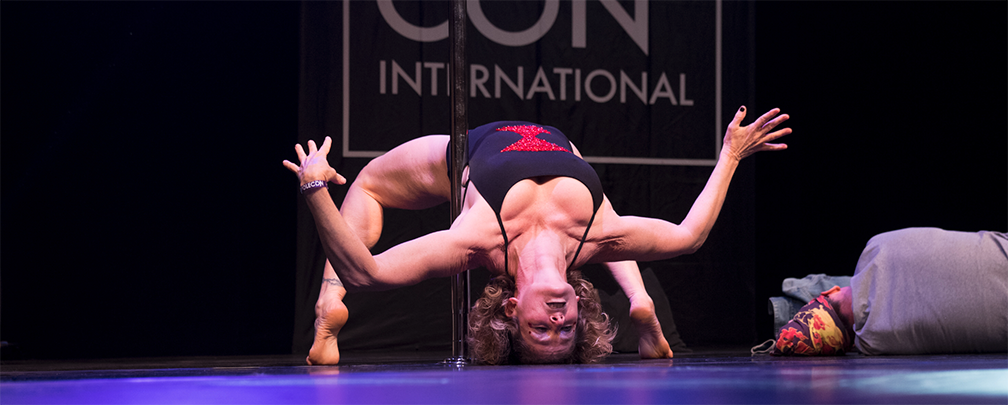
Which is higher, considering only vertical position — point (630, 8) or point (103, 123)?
point (630, 8)

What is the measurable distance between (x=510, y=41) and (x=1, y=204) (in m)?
2.00

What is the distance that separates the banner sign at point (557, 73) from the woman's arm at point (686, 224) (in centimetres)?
120

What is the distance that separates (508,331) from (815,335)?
0.93 meters

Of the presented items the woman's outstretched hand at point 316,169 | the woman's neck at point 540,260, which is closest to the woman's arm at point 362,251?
the woman's outstretched hand at point 316,169

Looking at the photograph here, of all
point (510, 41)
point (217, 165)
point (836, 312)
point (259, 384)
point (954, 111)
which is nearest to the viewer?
point (259, 384)

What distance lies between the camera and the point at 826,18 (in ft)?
12.1

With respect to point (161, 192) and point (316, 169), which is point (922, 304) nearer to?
point (316, 169)

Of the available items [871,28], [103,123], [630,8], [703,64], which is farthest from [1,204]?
[871,28]

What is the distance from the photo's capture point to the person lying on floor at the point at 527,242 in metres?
1.91

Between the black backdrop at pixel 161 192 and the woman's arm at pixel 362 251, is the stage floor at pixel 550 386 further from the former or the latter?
the black backdrop at pixel 161 192

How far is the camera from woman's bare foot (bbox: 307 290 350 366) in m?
2.32

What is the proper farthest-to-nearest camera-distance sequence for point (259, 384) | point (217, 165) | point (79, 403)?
point (217, 165) → point (259, 384) → point (79, 403)

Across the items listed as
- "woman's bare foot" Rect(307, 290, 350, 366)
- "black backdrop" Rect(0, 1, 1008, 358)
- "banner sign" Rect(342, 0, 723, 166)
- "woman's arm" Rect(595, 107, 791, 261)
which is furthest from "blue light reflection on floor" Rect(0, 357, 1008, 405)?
"banner sign" Rect(342, 0, 723, 166)

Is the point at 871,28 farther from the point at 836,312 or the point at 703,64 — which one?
the point at 836,312
